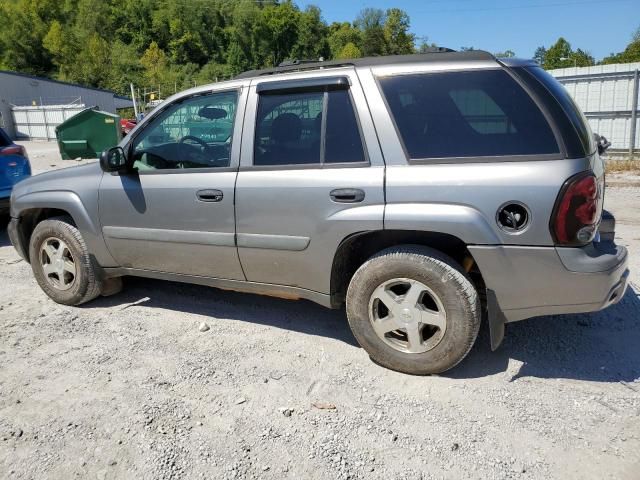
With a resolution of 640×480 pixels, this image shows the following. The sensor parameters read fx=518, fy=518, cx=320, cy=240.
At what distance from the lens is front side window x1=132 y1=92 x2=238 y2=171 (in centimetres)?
374

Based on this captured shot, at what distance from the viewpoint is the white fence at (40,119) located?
100ft

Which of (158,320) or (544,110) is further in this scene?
(158,320)

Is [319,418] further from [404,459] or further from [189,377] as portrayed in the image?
[189,377]

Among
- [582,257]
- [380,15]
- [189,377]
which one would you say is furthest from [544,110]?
[380,15]

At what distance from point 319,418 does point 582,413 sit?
4.69 feet

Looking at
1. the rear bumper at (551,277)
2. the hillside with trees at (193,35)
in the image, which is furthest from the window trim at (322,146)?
the hillside with trees at (193,35)

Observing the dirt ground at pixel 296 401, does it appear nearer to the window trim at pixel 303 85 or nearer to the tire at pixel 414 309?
the tire at pixel 414 309

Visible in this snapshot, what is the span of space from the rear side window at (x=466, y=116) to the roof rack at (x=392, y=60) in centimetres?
12

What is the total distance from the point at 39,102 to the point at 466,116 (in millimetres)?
44548

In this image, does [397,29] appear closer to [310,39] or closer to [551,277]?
[310,39]

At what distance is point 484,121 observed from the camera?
2.97 metres

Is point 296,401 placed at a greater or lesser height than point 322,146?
lesser

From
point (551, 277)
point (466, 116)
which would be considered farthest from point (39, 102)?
point (551, 277)

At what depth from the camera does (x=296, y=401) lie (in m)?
3.04
